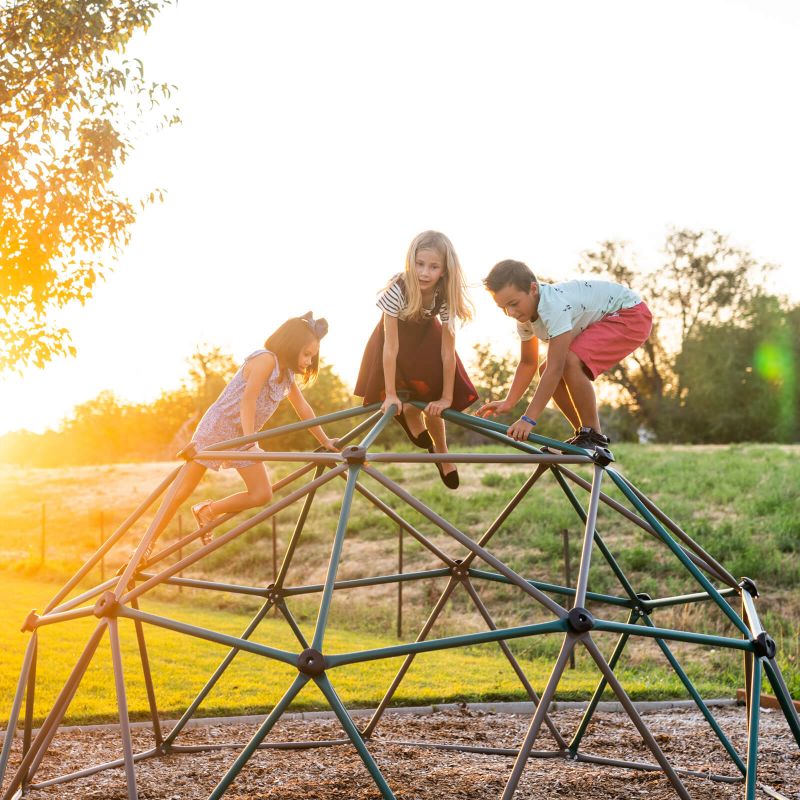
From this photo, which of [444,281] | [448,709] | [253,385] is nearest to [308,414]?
[253,385]

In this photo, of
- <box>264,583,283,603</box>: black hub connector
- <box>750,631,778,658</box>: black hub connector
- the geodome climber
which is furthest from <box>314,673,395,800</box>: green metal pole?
<box>264,583,283,603</box>: black hub connector

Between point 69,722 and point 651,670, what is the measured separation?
6.96m

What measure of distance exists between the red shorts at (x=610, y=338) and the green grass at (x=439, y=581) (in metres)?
3.91

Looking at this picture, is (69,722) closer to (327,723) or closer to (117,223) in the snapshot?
(327,723)

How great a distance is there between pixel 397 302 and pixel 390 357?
32cm

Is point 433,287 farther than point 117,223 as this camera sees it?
No

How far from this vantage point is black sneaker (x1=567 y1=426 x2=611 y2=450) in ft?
17.5

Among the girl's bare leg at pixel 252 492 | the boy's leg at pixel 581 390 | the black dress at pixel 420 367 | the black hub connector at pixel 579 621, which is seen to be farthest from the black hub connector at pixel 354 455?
the girl's bare leg at pixel 252 492

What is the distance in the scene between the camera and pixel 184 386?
4997cm

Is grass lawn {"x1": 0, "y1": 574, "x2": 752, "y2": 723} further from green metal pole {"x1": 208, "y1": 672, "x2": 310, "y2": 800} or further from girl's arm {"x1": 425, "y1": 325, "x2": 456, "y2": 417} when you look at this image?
green metal pole {"x1": 208, "y1": 672, "x2": 310, "y2": 800}

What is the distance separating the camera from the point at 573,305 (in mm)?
5527

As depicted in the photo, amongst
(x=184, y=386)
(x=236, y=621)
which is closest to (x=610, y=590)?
(x=236, y=621)

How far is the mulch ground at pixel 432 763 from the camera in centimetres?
540

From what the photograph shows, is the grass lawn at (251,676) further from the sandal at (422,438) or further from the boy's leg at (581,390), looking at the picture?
the boy's leg at (581,390)
